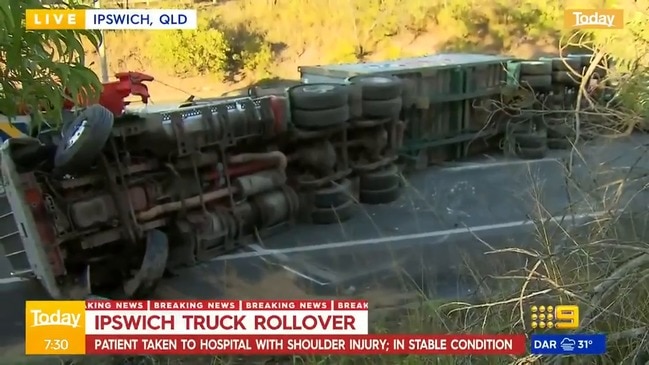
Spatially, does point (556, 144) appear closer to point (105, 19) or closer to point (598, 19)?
point (598, 19)

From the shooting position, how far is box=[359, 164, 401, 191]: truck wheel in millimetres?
6777

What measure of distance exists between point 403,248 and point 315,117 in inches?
51.4

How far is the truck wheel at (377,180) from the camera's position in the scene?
6.78m

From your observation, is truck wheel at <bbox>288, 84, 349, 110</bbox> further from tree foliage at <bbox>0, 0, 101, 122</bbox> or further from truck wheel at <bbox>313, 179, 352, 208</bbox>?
tree foliage at <bbox>0, 0, 101, 122</bbox>

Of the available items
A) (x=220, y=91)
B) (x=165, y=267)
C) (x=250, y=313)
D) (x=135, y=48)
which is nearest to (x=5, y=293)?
(x=165, y=267)

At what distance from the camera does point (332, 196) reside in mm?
6262

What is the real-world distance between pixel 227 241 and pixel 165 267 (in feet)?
2.04

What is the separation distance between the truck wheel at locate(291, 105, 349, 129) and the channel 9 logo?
11.5 feet

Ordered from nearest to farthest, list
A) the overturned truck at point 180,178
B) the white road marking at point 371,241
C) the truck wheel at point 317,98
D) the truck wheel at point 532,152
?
the overturned truck at point 180,178 < the white road marking at point 371,241 < the truck wheel at point 317,98 < the truck wheel at point 532,152

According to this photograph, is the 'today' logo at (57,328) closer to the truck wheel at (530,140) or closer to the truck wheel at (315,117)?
the truck wheel at (315,117)

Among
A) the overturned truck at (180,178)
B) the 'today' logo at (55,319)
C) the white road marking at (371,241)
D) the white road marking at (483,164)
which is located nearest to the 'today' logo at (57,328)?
the 'today' logo at (55,319)

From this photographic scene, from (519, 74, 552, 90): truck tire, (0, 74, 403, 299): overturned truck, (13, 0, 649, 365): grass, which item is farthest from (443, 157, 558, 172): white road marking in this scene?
(13, 0, 649, 365): grass

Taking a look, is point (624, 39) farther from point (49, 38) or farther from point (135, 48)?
point (135, 48)

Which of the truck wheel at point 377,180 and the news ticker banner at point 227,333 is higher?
the news ticker banner at point 227,333
